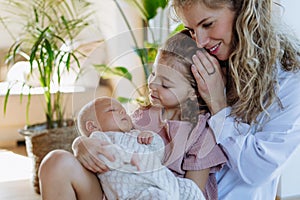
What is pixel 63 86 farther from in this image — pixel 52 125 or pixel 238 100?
pixel 238 100

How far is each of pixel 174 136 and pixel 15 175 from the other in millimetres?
2366

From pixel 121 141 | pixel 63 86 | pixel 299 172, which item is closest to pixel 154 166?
pixel 121 141

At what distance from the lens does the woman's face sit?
3.86 feet

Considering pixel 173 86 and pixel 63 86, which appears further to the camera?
pixel 63 86

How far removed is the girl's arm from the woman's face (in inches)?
11.6

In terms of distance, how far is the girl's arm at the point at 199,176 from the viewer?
1.19 meters

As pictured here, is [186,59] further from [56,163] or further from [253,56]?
[56,163]

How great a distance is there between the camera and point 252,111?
1222 millimetres

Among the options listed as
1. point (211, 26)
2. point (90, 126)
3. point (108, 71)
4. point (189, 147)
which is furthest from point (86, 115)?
point (108, 71)

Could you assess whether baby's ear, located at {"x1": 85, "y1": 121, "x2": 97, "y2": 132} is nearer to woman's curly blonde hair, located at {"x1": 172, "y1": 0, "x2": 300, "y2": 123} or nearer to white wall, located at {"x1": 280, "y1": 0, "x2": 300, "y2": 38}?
woman's curly blonde hair, located at {"x1": 172, "y1": 0, "x2": 300, "y2": 123}

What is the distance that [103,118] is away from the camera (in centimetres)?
121

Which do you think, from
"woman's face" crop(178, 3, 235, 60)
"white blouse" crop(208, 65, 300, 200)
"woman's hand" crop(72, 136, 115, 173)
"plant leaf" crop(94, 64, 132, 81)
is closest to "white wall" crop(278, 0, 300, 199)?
"plant leaf" crop(94, 64, 132, 81)

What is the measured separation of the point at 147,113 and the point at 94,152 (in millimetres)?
189

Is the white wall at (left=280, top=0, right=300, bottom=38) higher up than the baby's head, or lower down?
higher up
